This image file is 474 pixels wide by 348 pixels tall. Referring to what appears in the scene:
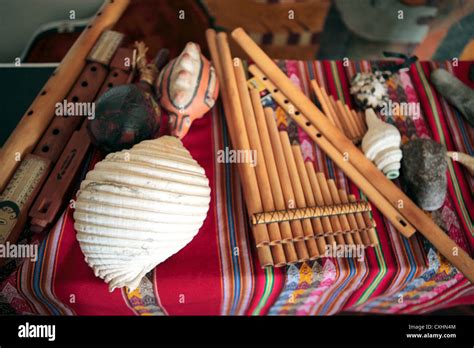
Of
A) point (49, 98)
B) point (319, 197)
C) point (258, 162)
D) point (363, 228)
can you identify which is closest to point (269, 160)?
point (258, 162)

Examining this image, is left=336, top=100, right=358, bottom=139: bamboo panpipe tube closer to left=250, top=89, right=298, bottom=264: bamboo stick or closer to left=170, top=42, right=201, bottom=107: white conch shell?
left=250, top=89, right=298, bottom=264: bamboo stick

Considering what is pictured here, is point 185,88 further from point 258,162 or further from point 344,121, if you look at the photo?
point 344,121

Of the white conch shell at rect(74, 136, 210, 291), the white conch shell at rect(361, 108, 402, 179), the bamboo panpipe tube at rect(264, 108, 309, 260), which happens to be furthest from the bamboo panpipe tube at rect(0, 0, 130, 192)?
the white conch shell at rect(361, 108, 402, 179)

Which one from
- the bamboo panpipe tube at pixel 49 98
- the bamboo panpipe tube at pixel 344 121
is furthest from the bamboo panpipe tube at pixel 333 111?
the bamboo panpipe tube at pixel 49 98

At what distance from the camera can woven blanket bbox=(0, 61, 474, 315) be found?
0.90 metres

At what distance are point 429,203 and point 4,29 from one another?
1.49 m

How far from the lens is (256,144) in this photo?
1019 millimetres

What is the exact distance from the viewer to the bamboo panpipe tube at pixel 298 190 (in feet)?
3.00

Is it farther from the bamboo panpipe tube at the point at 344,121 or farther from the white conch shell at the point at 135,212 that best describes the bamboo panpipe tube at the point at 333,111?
the white conch shell at the point at 135,212

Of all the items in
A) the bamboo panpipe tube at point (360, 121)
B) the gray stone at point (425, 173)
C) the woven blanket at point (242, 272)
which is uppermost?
the bamboo panpipe tube at point (360, 121)

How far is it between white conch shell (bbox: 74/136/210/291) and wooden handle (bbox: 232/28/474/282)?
394mm

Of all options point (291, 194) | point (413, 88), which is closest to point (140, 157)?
point (291, 194)

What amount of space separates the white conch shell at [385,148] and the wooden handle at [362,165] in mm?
18

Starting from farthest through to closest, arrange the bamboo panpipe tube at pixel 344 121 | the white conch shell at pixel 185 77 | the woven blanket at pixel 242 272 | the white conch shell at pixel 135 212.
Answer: the bamboo panpipe tube at pixel 344 121
the white conch shell at pixel 185 77
the woven blanket at pixel 242 272
the white conch shell at pixel 135 212
